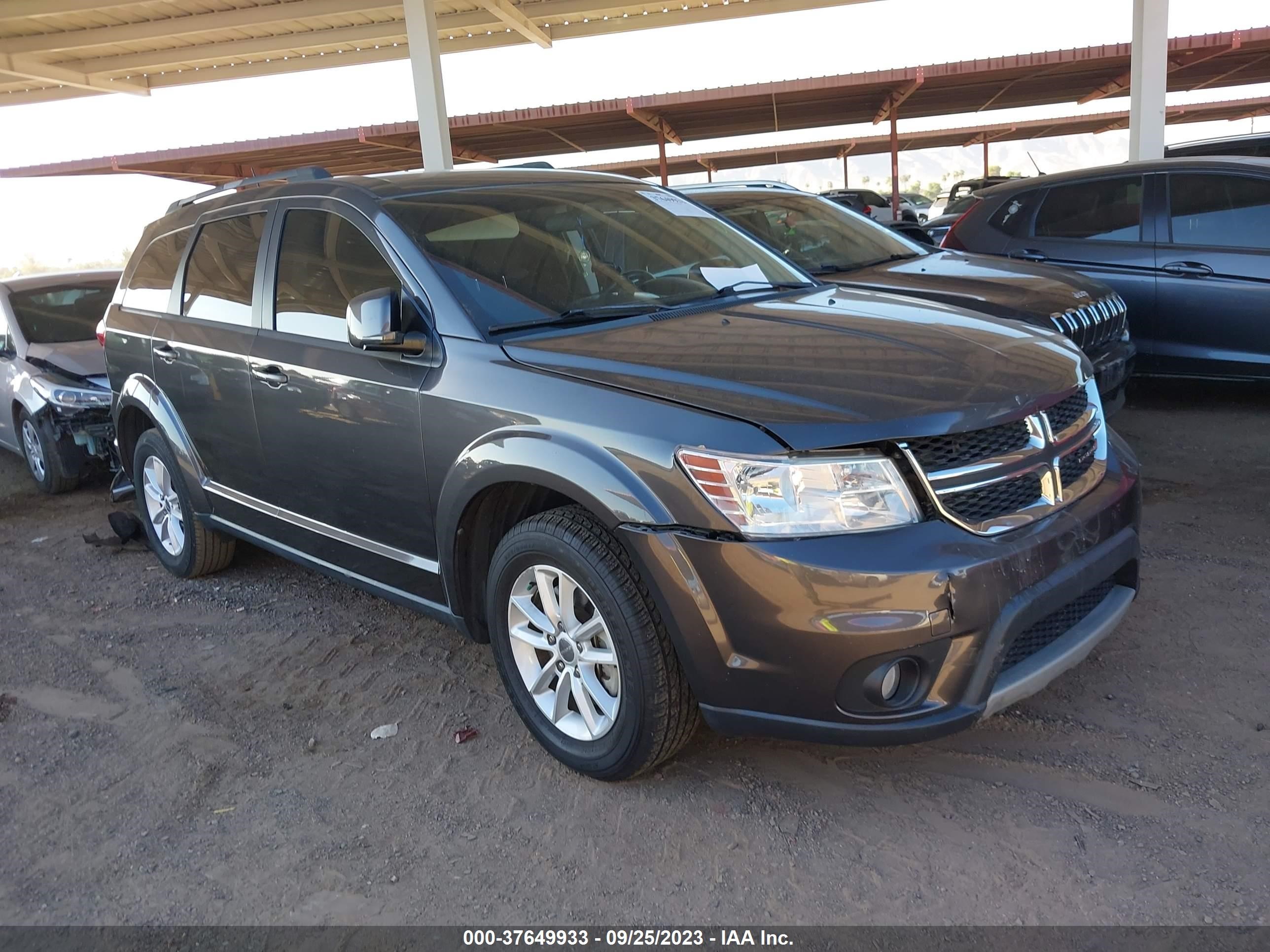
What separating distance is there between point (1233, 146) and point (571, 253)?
25.9 ft

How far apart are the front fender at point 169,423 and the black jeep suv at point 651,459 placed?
272 millimetres

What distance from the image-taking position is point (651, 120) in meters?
20.5

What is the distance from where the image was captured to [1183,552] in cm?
438

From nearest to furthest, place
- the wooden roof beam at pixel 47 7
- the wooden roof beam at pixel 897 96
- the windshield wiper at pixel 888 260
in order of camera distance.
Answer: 1. the windshield wiper at pixel 888 260
2. the wooden roof beam at pixel 47 7
3. the wooden roof beam at pixel 897 96

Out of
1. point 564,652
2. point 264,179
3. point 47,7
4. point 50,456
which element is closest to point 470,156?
point 47,7

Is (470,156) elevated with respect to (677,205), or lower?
elevated

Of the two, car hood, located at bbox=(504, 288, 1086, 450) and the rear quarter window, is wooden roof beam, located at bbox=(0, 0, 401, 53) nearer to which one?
the rear quarter window

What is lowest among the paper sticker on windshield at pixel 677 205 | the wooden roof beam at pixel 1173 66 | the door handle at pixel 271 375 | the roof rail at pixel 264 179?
the door handle at pixel 271 375

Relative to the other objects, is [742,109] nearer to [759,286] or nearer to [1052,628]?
[759,286]

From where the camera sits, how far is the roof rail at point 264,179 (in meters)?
4.01

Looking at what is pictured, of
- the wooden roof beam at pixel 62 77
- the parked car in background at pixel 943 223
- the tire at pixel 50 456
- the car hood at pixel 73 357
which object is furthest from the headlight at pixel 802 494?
the wooden roof beam at pixel 62 77

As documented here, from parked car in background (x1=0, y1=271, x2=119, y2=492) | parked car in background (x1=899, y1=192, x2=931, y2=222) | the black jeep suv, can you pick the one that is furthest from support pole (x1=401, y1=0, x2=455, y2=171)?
parked car in background (x1=899, y1=192, x2=931, y2=222)

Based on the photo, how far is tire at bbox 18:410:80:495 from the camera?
22.6 feet

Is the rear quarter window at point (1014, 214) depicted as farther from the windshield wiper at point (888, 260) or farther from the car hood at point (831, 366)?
the car hood at point (831, 366)
